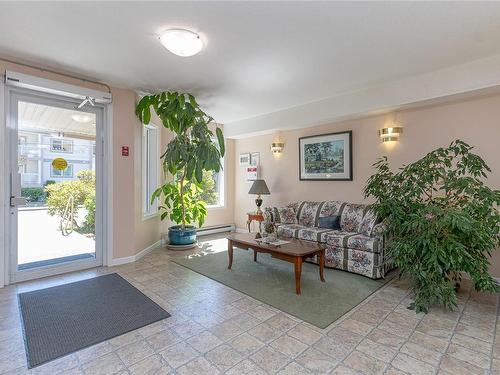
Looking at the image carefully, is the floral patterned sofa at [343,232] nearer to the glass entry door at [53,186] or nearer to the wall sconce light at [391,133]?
the wall sconce light at [391,133]

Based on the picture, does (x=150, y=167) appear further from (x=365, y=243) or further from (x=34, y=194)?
(x=365, y=243)

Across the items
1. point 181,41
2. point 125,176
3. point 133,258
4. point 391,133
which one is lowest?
point 133,258

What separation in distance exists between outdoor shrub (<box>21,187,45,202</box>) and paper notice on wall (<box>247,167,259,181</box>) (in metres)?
3.86

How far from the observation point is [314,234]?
3.99 meters

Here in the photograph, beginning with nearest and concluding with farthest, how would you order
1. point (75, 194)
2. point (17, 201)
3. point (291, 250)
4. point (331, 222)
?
1. point (291, 250)
2. point (17, 201)
3. point (75, 194)
4. point (331, 222)

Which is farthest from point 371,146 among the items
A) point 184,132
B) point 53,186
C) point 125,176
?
point 53,186

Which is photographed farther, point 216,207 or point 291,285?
point 216,207

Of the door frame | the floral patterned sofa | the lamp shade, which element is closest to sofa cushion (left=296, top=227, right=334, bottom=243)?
the floral patterned sofa

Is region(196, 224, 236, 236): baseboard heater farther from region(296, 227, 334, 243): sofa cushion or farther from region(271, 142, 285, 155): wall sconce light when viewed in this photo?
region(296, 227, 334, 243): sofa cushion

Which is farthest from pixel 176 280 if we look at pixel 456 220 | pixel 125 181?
pixel 456 220

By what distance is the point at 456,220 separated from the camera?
7.63 ft

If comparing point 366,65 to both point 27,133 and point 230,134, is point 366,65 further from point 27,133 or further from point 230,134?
point 27,133

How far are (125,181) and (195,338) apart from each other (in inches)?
107

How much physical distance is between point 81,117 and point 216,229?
11.8ft
